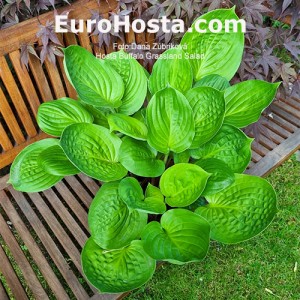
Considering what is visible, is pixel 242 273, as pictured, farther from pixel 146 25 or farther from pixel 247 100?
pixel 146 25

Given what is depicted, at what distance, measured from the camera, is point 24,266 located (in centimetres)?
155

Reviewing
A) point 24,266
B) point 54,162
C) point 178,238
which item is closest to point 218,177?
point 178,238

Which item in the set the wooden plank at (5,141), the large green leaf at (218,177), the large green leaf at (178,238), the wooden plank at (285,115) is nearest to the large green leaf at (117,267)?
the large green leaf at (178,238)

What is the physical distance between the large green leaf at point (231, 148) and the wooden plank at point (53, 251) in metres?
0.73

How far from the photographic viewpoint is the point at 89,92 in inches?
53.9

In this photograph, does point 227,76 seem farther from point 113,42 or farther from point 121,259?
point 121,259

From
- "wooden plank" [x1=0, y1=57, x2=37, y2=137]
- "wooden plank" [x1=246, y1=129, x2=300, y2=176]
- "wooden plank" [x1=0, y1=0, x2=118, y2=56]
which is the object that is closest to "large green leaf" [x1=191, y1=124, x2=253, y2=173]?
"wooden plank" [x1=246, y1=129, x2=300, y2=176]

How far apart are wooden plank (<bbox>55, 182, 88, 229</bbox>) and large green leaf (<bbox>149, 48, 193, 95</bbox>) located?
2.24ft

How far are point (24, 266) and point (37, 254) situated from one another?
0.07 meters

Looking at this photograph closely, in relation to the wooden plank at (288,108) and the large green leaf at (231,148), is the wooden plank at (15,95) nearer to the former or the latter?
the large green leaf at (231,148)

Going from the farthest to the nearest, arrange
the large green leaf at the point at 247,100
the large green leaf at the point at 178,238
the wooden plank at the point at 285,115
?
the wooden plank at the point at 285,115, the large green leaf at the point at 247,100, the large green leaf at the point at 178,238

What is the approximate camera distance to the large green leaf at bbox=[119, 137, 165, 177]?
1237 mm

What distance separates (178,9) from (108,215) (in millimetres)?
942

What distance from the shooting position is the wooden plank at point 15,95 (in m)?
1.60
